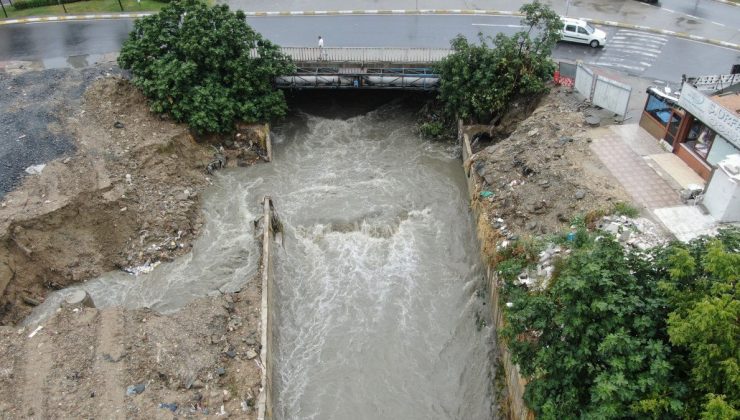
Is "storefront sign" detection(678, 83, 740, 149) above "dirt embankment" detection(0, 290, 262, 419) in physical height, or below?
above

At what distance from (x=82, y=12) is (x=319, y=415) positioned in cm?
3530

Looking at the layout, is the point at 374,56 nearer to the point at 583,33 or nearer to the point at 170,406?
the point at 583,33

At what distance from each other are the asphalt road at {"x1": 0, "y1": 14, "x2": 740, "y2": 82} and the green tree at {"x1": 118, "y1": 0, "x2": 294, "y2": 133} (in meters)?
5.52

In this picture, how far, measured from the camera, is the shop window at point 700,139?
20.9 metres

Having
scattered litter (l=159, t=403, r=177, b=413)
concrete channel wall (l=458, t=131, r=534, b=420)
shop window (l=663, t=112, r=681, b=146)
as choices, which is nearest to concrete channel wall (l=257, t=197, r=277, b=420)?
scattered litter (l=159, t=403, r=177, b=413)

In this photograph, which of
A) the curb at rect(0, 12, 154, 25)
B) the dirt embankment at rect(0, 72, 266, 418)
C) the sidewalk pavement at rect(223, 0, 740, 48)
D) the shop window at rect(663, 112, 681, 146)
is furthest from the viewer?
the curb at rect(0, 12, 154, 25)

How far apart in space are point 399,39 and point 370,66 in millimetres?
4718

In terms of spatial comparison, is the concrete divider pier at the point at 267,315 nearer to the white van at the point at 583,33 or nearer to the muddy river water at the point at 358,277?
the muddy river water at the point at 358,277

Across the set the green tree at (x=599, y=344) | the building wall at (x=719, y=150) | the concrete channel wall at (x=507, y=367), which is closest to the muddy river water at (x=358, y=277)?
the concrete channel wall at (x=507, y=367)

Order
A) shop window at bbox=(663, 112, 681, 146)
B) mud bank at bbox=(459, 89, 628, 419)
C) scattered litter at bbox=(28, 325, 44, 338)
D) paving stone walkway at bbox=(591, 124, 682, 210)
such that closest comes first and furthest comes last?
1. scattered litter at bbox=(28, 325, 44, 338)
2. mud bank at bbox=(459, 89, 628, 419)
3. paving stone walkway at bbox=(591, 124, 682, 210)
4. shop window at bbox=(663, 112, 681, 146)

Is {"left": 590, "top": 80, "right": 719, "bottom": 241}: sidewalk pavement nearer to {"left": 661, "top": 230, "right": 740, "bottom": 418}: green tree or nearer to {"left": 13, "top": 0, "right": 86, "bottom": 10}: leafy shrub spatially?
{"left": 661, "top": 230, "right": 740, "bottom": 418}: green tree

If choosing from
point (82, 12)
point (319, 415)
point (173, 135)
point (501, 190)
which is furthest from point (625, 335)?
point (82, 12)

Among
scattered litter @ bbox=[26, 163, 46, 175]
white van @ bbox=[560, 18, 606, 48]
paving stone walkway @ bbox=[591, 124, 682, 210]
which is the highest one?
white van @ bbox=[560, 18, 606, 48]

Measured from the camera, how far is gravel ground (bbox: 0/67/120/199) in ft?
78.3
